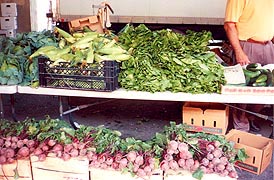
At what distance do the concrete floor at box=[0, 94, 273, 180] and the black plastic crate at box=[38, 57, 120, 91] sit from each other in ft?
3.78

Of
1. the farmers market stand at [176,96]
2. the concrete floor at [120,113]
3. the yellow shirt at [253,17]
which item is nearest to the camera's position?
the farmers market stand at [176,96]

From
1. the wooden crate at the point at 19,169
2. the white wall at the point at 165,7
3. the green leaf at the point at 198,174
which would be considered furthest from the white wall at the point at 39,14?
the green leaf at the point at 198,174

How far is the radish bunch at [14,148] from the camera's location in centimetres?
229

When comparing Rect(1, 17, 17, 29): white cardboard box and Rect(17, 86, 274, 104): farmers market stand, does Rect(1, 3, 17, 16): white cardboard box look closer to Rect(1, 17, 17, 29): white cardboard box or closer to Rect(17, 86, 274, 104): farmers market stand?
Rect(1, 17, 17, 29): white cardboard box

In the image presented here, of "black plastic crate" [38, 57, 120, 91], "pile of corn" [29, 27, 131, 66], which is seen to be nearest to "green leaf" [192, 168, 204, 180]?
"black plastic crate" [38, 57, 120, 91]

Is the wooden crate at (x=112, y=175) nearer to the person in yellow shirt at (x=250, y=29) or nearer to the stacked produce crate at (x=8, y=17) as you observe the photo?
the person in yellow shirt at (x=250, y=29)

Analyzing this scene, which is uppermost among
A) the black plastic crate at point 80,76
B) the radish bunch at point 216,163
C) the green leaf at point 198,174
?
the black plastic crate at point 80,76

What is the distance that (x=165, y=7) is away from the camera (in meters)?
5.59

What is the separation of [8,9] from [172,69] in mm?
5826

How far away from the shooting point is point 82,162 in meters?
2.26

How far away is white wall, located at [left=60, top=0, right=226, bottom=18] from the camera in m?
5.43

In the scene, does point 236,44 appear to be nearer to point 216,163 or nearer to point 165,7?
point 216,163

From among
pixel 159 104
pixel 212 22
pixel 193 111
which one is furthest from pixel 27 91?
pixel 212 22

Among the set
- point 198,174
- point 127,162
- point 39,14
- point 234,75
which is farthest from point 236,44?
Answer: point 39,14
